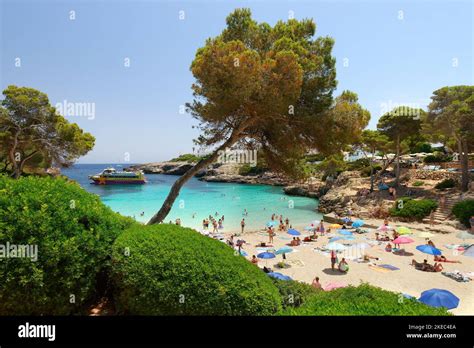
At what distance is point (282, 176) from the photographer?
12.1m

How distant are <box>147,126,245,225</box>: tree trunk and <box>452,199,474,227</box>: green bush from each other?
72.1ft

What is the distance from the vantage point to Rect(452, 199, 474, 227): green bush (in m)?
22.5

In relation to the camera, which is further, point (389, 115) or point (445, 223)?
point (389, 115)

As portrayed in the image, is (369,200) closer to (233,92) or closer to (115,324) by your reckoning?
(233,92)

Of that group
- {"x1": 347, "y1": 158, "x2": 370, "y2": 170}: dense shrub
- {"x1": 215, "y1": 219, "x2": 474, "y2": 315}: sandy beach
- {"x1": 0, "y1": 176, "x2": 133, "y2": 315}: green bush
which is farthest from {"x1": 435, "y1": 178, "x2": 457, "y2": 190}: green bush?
{"x1": 0, "y1": 176, "x2": 133, "y2": 315}: green bush

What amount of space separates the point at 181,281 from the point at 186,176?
6.18m

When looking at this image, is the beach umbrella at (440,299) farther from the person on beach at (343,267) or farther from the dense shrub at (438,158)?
the dense shrub at (438,158)

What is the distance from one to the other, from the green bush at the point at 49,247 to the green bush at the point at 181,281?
513mm

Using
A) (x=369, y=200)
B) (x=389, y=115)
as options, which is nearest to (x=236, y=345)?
(x=369, y=200)

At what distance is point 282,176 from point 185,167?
388 feet

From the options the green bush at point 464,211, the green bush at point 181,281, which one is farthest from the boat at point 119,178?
the green bush at point 181,281

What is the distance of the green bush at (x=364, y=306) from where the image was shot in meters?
4.65

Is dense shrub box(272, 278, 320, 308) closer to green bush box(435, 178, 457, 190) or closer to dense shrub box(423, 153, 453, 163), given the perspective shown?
green bush box(435, 178, 457, 190)

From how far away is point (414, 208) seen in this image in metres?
26.6
